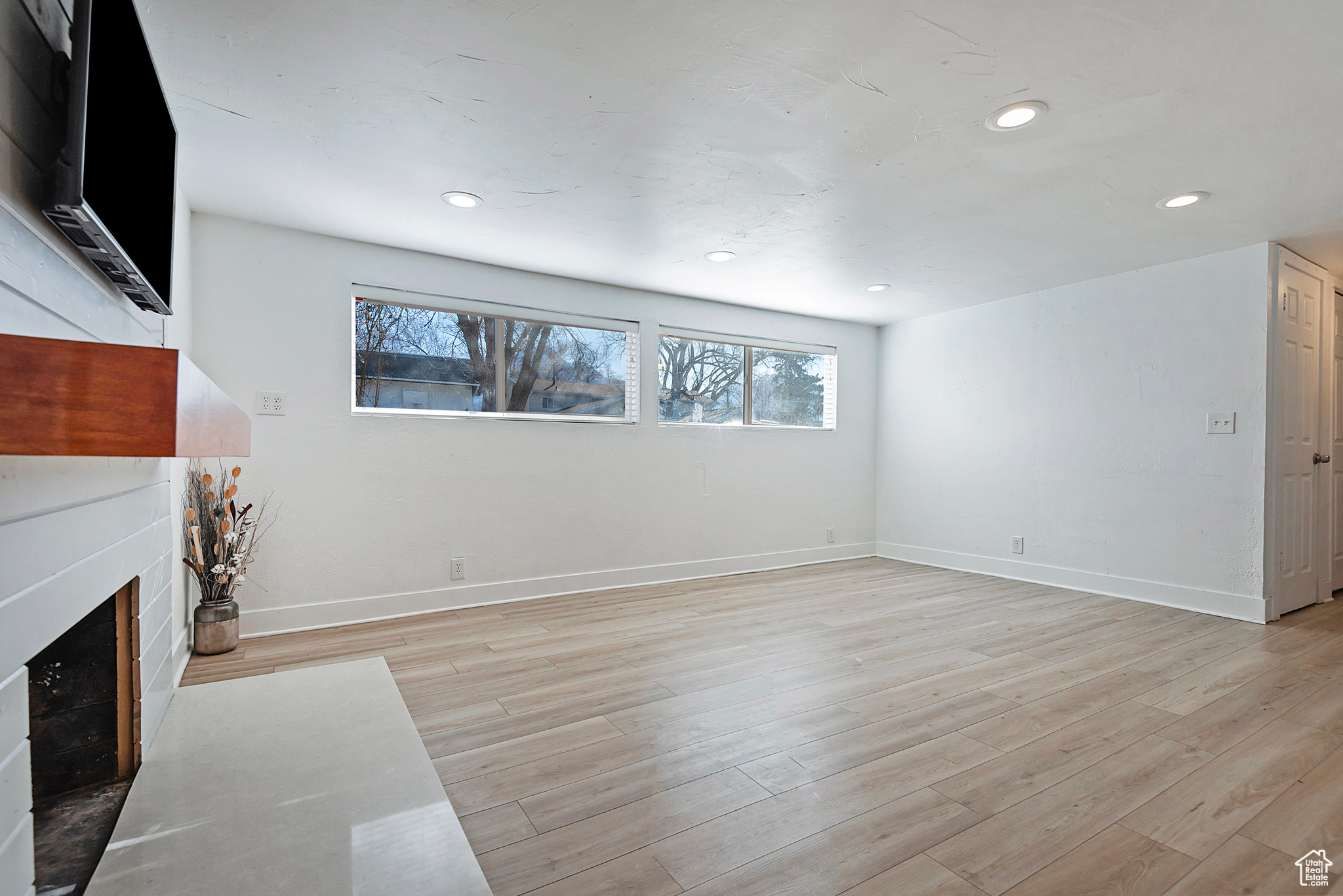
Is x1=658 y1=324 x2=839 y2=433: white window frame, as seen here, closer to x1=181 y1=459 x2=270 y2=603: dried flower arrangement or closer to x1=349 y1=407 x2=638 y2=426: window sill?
x1=349 y1=407 x2=638 y2=426: window sill

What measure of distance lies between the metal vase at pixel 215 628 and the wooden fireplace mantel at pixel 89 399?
8.65 ft

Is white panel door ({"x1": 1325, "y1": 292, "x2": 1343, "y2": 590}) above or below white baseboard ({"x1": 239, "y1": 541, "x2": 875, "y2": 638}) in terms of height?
above

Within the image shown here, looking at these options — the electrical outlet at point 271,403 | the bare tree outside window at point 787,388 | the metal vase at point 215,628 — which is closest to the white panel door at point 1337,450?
the bare tree outside window at point 787,388

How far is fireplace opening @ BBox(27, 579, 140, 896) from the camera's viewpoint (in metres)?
1.66

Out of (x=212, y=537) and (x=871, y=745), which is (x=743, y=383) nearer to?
(x=871, y=745)

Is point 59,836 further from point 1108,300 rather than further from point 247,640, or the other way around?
point 1108,300

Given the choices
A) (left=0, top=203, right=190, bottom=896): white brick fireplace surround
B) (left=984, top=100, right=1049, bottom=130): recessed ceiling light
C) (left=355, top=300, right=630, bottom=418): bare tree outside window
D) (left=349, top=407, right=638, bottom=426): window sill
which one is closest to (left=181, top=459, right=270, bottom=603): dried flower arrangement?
(left=349, top=407, right=638, bottom=426): window sill

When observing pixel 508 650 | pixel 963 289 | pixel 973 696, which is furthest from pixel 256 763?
pixel 963 289

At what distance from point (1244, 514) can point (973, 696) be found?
2618 millimetres

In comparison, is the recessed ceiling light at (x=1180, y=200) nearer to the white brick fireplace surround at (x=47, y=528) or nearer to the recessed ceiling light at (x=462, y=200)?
the recessed ceiling light at (x=462, y=200)

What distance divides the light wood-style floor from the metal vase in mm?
78

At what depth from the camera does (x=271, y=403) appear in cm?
351

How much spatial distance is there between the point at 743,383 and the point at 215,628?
3940 millimetres

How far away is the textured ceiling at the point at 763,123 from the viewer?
184 cm
